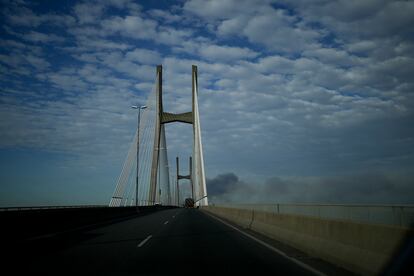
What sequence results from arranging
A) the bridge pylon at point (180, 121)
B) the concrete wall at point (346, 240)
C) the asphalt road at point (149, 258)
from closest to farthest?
the concrete wall at point (346, 240)
the asphalt road at point (149, 258)
the bridge pylon at point (180, 121)

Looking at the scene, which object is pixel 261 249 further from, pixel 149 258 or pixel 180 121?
pixel 180 121

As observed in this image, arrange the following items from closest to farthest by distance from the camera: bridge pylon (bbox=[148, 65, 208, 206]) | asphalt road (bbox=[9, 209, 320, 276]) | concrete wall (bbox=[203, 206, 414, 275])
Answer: concrete wall (bbox=[203, 206, 414, 275]), asphalt road (bbox=[9, 209, 320, 276]), bridge pylon (bbox=[148, 65, 208, 206])

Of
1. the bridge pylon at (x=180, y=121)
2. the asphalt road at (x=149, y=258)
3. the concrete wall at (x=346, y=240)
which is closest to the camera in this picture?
the concrete wall at (x=346, y=240)

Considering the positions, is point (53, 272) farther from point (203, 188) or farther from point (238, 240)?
point (203, 188)

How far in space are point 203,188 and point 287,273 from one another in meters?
36.8

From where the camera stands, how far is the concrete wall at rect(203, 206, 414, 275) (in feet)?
22.4

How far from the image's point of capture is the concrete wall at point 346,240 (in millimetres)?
6820

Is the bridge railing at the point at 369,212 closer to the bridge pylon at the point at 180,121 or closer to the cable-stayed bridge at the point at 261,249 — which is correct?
the cable-stayed bridge at the point at 261,249

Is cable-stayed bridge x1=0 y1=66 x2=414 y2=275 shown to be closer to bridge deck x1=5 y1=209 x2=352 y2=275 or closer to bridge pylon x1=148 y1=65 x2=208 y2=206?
bridge deck x1=5 y1=209 x2=352 y2=275

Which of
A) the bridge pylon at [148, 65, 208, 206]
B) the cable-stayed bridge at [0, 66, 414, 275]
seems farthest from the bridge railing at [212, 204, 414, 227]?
the bridge pylon at [148, 65, 208, 206]

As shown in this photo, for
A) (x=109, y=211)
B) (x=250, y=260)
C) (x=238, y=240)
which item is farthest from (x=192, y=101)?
(x=250, y=260)

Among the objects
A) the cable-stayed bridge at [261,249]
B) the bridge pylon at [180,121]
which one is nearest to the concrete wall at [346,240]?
the cable-stayed bridge at [261,249]

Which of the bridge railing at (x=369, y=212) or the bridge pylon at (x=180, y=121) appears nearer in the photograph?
the bridge railing at (x=369, y=212)

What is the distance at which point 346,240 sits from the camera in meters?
8.45
